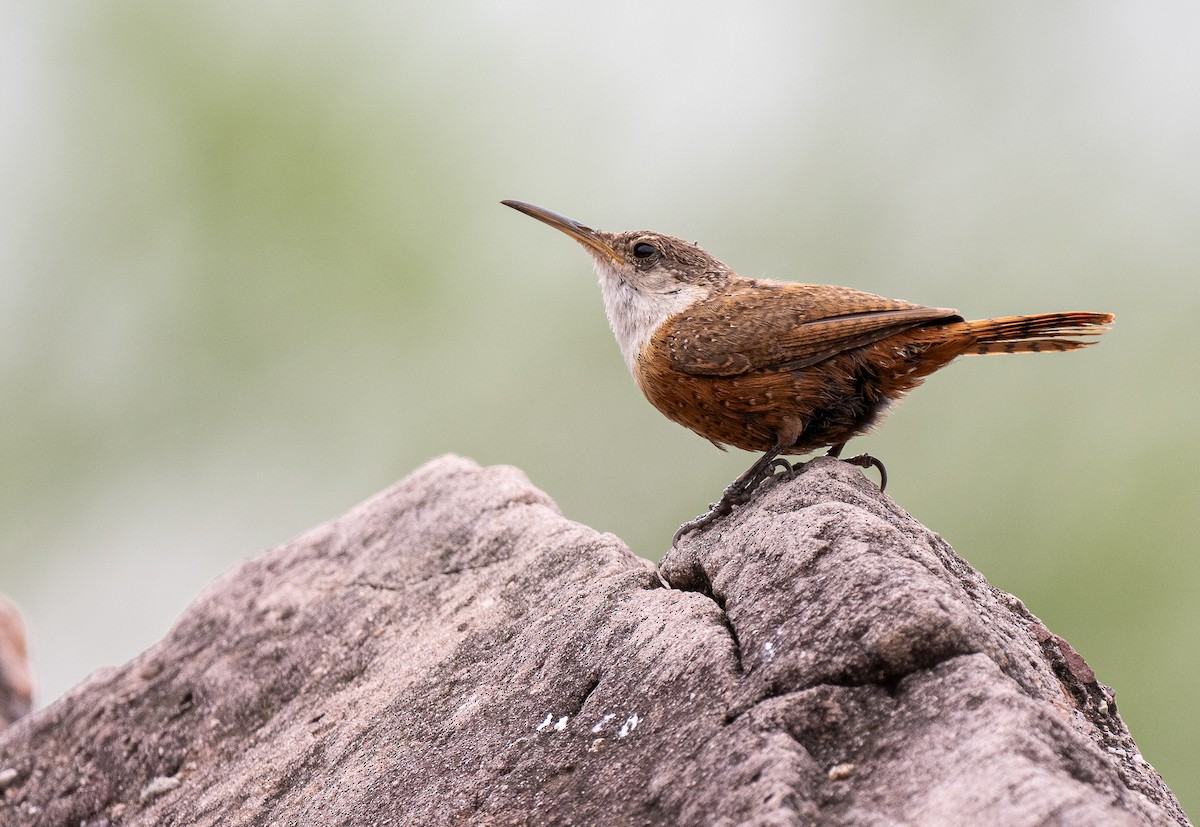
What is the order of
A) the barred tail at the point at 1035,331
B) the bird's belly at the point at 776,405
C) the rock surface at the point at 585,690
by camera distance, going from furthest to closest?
the bird's belly at the point at 776,405 → the barred tail at the point at 1035,331 → the rock surface at the point at 585,690

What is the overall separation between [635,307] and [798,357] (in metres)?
0.98

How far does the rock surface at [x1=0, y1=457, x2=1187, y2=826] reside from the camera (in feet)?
7.85

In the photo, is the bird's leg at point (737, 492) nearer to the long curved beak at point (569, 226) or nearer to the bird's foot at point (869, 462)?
the bird's foot at point (869, 462)

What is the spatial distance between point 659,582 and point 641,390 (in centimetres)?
109

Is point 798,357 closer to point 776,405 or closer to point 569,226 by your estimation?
point 776,405

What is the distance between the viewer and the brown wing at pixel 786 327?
12.9ft

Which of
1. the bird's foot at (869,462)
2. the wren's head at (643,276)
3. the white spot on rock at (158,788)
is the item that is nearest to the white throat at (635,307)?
the wren's head at (643,276)

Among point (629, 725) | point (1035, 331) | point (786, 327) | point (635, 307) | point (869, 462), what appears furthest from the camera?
point (635, 307)

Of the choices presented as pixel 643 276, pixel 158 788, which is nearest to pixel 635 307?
pixel 643 276

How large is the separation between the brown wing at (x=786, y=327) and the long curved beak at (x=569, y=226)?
33.4 inches

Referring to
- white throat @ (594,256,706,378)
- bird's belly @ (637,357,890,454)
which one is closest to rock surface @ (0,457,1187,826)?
bird's belly @ (637,357,890,454)

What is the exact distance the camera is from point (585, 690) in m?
3.22

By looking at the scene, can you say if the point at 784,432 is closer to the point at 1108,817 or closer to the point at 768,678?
the point at 768,678

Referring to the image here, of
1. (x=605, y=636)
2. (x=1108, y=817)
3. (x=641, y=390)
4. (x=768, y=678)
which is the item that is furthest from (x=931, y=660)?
(x=641, y=390)
